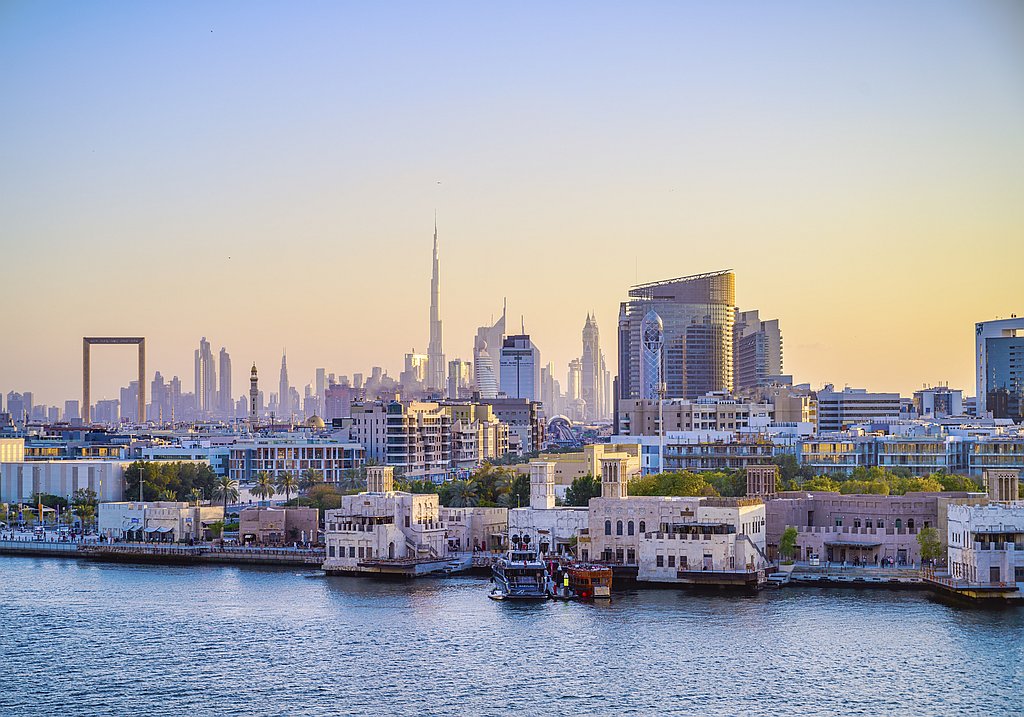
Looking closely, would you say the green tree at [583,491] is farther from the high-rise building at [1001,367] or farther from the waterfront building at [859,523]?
the high-rise building at [1001,367]

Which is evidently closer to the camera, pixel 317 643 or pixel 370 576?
pixel 317 643

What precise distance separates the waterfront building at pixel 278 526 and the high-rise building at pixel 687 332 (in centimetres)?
9964

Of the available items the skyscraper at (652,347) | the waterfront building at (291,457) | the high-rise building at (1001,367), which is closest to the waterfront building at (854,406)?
the high-rise building at (1001,367)

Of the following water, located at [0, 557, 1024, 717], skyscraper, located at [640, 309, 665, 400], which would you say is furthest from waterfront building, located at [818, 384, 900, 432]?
water, located at [0, 557, 1024, 717]

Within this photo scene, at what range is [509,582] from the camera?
148 ft

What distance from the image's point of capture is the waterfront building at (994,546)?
43.3 m

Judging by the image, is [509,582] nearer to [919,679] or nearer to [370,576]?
[370,576]

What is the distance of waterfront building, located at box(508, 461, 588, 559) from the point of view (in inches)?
2042

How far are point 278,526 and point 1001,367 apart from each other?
80.3 meters

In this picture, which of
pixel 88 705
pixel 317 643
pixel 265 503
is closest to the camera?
pixel 88 705

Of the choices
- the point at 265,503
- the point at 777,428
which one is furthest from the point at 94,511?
the point at 777,428

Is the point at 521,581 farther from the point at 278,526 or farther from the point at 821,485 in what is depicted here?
the point at 821,485

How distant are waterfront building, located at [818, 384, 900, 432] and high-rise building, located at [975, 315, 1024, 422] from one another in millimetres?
10317

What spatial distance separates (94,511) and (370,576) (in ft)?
80.4
